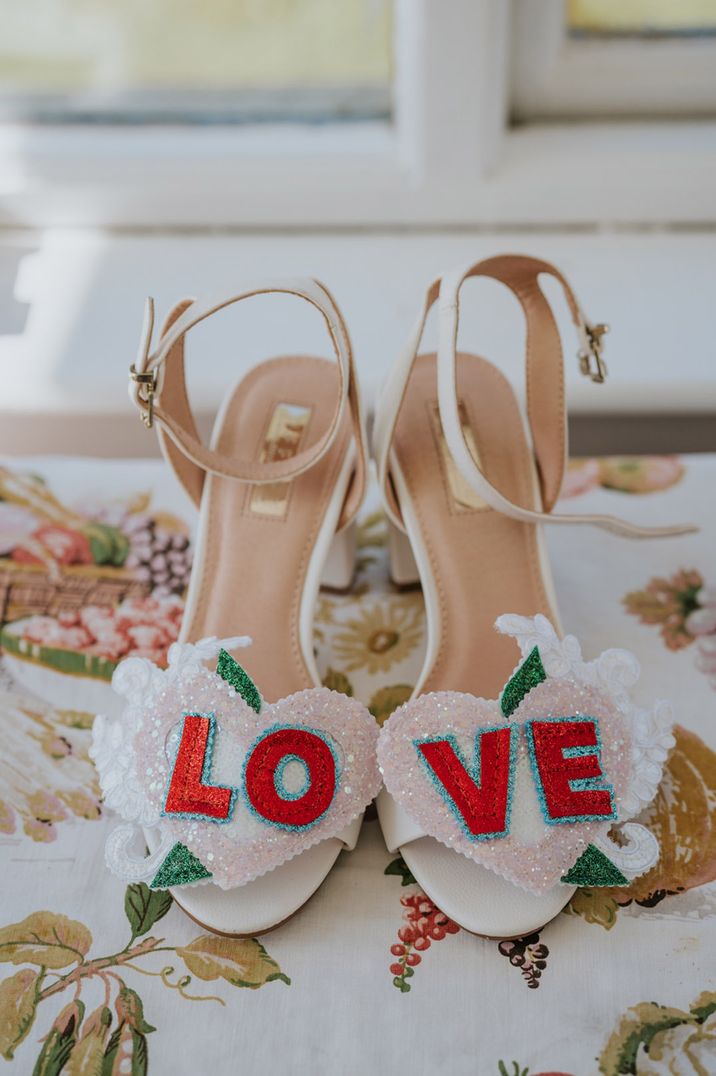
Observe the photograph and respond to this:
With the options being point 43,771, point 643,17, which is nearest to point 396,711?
point 43,771

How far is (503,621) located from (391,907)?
208mm

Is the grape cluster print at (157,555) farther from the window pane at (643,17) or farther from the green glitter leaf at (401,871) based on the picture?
the window pane at (643,17)

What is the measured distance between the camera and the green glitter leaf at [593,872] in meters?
0.62

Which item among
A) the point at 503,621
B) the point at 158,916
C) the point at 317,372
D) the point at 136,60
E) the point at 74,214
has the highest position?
the point at 136,60

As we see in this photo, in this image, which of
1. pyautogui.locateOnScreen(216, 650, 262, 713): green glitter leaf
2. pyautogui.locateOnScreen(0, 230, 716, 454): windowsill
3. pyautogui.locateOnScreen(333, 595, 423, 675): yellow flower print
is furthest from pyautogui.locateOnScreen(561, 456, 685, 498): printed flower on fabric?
pyautogui.locateOnScreen(216, 650, 262, 713): green glitter leaf

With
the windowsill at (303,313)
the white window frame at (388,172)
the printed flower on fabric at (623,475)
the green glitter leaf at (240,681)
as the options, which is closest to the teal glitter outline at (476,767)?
the green glitter leaf at (240,681)

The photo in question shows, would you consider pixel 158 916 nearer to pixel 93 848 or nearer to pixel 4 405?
pixel 93 848

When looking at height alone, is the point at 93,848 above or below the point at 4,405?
below

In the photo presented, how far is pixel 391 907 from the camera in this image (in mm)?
646

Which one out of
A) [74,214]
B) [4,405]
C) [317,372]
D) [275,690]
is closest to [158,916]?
[275,690]

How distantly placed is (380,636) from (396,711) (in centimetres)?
18

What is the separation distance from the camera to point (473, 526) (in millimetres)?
807

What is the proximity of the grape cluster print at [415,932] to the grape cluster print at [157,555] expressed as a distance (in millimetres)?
355

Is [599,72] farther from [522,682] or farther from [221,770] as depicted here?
[221,770]
